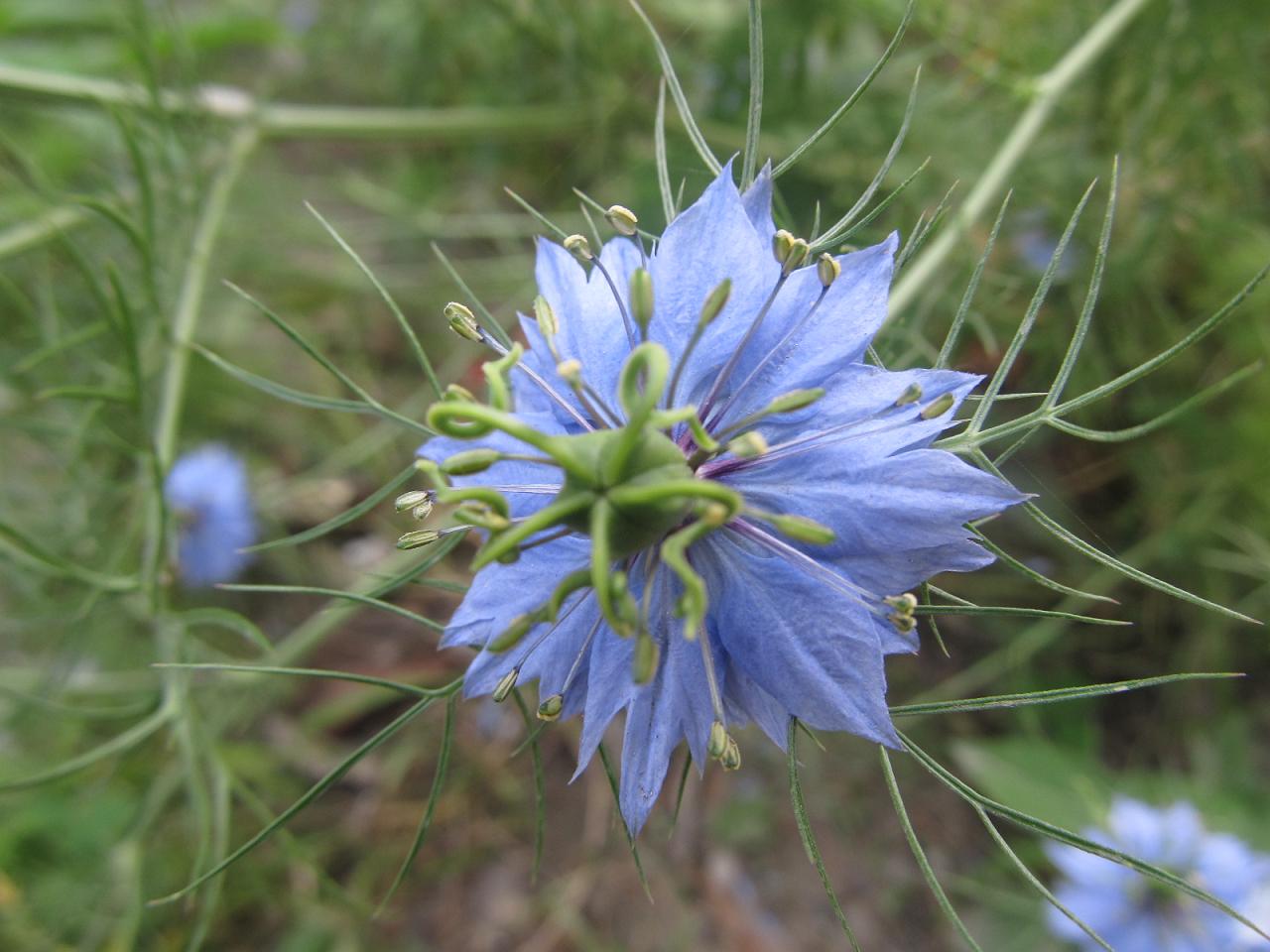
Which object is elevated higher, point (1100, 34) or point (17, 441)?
point (17, 441)

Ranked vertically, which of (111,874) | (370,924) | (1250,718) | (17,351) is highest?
(17,351)

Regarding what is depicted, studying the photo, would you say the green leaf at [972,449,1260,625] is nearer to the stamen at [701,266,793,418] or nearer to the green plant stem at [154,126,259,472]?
the stamen at [701,266,793,418]

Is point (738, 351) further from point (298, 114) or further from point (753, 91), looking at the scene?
point (298, 114)

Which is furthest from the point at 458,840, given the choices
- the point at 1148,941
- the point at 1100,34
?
the point at 1100,34

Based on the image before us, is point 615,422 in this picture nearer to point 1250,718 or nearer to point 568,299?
point 568,299

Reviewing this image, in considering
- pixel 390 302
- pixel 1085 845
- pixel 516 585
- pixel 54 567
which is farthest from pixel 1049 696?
pixel 54 567

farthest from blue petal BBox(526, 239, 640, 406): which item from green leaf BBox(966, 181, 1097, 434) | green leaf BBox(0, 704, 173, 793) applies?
green leaf BBox(0, 704, 173, 793)
